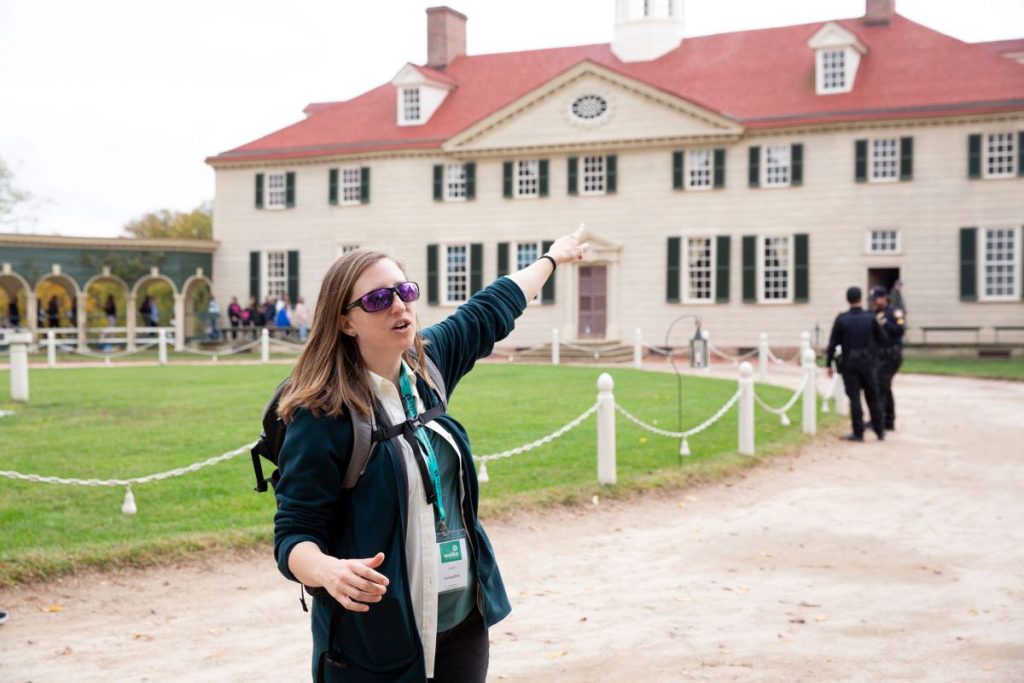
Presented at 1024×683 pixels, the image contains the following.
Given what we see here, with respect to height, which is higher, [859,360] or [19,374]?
[859,360]

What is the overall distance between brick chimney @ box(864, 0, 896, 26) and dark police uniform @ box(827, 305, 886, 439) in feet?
79.8

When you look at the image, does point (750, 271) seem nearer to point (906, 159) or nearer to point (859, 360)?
point (906, 159)

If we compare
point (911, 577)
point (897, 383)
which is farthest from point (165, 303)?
point (911, 577)

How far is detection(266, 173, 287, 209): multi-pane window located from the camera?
39.3m

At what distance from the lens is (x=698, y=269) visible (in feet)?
112

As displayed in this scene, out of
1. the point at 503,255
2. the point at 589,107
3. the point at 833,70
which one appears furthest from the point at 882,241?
the point at 503,255

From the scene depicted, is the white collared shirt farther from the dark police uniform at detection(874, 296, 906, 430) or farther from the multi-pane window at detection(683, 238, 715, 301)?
the multi-pane window at detection(683, 238, 715, 301)

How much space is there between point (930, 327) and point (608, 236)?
9698 millimetres

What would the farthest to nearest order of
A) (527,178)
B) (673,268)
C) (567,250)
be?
(527,178), (673,268), (567,250)

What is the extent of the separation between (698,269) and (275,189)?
15.0 metres

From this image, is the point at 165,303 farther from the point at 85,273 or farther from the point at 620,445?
the point at 620,445

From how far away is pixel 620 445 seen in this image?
43.5ft

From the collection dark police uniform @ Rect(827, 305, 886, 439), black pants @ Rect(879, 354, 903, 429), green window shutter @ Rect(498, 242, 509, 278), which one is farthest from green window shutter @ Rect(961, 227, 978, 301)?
dark police uniform @ Rect(827, 305, 886, 439)

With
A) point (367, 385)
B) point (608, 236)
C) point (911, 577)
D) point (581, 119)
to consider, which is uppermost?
point (581, 119)
